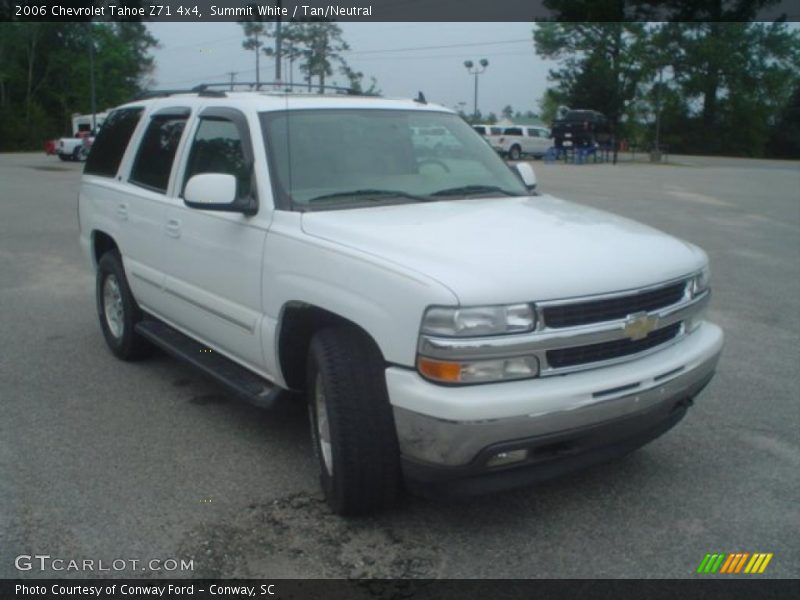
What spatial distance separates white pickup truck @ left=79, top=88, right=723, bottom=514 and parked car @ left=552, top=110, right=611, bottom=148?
122ft

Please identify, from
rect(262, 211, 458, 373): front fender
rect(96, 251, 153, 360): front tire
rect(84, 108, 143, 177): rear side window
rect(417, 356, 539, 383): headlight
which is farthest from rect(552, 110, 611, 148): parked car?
rect(417, 356, 539, 383): headlight

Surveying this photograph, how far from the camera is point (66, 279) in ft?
31.1

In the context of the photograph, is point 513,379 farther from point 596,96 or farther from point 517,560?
point 596,96

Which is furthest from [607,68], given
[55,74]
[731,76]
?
[55,74]

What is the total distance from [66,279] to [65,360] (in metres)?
3.48

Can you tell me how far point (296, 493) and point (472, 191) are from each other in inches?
75.2

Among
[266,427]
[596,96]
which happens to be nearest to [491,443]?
[266,427]

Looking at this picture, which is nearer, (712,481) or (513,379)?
(513,379)

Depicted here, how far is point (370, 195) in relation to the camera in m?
4.40

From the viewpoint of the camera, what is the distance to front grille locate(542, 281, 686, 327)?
10.8ft

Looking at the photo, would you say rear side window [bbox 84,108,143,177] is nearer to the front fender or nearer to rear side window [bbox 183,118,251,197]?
rear side window [bbox 183,118,251,197]

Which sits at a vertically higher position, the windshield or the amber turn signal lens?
the windshield

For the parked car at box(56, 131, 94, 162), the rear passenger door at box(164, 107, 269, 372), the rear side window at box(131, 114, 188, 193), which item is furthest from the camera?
the parked car at box(56, 131, 94, 162)

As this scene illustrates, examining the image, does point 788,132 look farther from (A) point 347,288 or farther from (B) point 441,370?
(B) point 441,370
